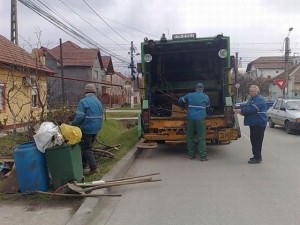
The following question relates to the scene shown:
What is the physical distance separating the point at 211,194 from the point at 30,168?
2.89m

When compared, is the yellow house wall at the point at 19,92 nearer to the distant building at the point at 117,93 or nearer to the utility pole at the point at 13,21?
the utility pole at the point at 13,21

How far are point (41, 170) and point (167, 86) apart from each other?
691cm

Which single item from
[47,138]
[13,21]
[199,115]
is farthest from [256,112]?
[13,21]

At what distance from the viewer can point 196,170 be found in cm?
980

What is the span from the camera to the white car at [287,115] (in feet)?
60.1

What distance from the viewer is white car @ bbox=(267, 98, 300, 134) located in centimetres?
1831

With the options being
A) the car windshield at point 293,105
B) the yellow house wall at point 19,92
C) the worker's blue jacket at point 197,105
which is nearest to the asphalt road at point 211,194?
the worker's blue jacket at point 197,105

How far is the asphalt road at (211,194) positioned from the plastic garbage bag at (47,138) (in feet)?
4.14

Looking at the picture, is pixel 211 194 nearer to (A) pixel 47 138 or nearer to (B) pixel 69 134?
(B) pixel 69 134

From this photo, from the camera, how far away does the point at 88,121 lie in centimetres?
861

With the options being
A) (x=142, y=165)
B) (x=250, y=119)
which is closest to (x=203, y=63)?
(x=250, y=119)

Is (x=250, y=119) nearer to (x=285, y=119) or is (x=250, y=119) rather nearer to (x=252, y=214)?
(x=252, y=214)

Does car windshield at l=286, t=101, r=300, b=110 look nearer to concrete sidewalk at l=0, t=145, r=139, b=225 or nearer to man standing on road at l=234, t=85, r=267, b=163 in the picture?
man standing on road at l=234, t=85, r=267, b=163

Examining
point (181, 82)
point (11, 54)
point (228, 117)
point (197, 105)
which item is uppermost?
point (11, 54)
